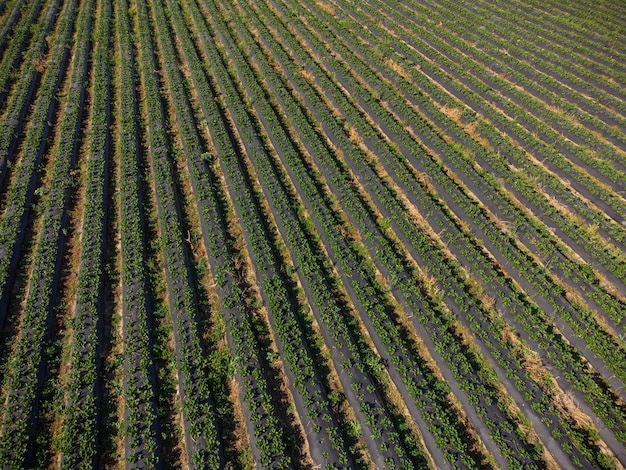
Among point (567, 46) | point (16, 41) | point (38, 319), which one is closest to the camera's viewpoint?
point (38, 319)

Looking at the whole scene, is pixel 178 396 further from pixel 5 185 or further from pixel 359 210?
pixel 5 185

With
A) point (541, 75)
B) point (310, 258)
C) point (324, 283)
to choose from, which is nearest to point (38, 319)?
point (310, 258)

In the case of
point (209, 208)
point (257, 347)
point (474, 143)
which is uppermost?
point (474, 143)

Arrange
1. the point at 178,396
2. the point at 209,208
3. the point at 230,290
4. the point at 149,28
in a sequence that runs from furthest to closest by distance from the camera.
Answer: the point at 149,28
the point at 209,208
the point at 230,290
the point at 178,396

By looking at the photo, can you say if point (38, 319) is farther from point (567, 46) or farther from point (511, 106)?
point (567, 46)

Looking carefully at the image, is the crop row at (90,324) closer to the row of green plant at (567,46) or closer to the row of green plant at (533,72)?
the row of green plant at (533,72)

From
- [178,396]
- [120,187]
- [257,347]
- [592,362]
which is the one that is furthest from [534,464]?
[120,187]
